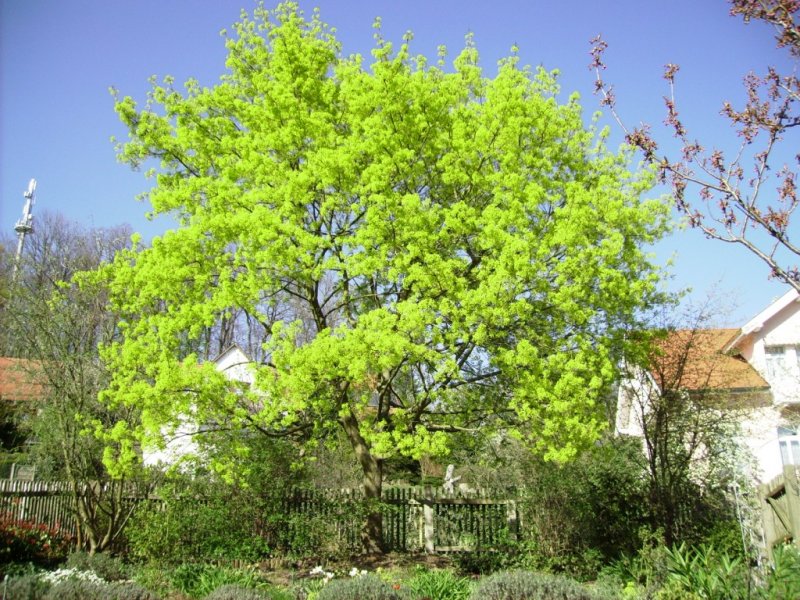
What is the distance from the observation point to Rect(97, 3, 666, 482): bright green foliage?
8.58 metres

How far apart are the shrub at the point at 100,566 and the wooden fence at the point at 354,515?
5.81 ft

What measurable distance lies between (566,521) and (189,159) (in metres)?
9.06

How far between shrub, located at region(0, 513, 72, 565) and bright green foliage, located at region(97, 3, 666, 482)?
10.6ft

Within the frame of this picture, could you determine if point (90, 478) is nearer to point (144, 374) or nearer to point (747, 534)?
point (144, 374)

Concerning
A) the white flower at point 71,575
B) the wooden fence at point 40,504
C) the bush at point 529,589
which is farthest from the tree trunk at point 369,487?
the wooden fence at point 40,504

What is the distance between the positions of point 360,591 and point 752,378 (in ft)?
52.5

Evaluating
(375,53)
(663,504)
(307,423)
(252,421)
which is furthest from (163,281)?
(663,504)

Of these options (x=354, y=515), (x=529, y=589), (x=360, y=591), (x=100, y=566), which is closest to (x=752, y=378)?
(x=354, y=515)

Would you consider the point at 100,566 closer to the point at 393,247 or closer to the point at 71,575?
the point at 71,575

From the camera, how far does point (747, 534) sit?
1016 cm

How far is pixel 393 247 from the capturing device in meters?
9.35

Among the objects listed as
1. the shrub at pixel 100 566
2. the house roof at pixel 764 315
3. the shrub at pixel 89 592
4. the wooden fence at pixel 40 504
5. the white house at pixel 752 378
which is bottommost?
the shrub at pixel 100 566

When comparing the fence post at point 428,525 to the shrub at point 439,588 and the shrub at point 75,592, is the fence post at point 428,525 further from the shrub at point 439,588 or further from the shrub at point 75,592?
the shrub at point 75,592

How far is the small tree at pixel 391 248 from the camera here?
8.59m
